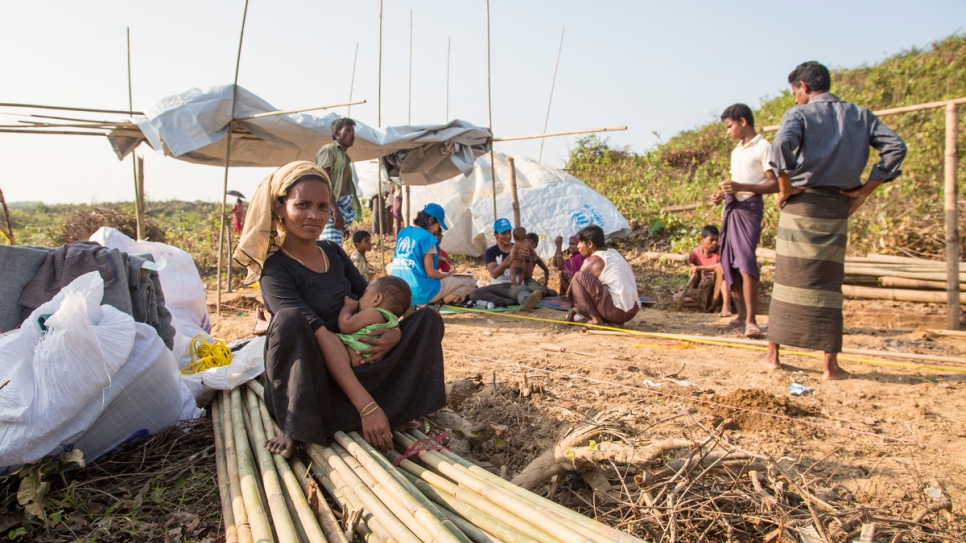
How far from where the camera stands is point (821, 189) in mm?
3307

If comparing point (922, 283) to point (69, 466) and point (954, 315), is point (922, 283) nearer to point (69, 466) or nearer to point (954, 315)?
point (954, 315)

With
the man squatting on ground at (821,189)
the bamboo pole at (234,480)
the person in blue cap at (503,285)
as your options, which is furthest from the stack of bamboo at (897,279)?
the bamboo pole at (234,480)

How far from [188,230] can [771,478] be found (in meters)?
14.3

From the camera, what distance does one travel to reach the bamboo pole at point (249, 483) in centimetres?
159

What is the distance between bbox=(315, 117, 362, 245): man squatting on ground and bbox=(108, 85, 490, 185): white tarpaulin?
848mm

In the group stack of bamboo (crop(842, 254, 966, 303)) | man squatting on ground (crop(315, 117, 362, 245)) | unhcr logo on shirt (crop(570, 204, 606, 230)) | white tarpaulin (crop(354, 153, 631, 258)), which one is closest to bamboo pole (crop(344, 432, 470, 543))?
man squatting on ground (crop(315, 117, 362, 245))

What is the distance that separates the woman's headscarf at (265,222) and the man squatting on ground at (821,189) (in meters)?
2.65

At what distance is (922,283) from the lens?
535cm

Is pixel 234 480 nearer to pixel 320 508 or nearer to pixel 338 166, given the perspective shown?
pixel 320 508

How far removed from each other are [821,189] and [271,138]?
508 cm

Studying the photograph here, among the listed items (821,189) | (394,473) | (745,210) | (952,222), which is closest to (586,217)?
(745,210)

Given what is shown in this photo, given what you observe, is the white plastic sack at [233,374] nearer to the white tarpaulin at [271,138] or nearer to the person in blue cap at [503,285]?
the white tarpaulin at [271,138]

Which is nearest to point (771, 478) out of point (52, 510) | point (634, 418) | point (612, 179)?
point (634, 418)

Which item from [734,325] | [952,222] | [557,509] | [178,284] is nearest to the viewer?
[557,509]
